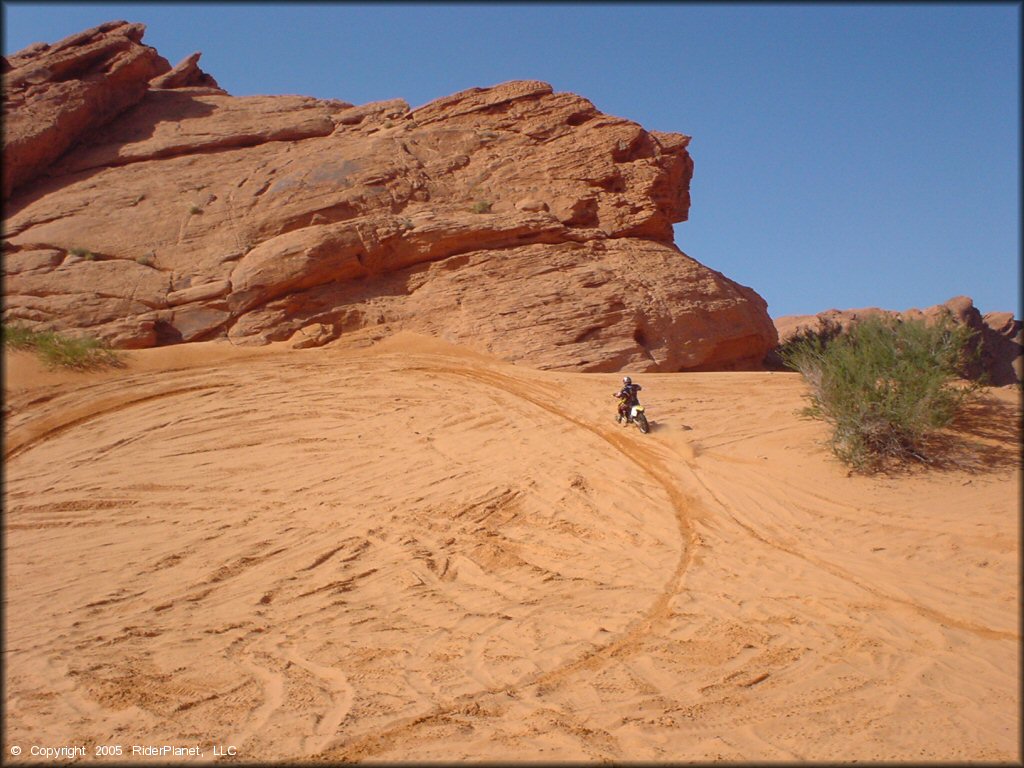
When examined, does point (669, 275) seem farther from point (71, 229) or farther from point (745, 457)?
point (71, 229)

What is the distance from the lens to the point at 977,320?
31.2 meters

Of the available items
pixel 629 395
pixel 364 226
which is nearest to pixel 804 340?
pixel 629 395

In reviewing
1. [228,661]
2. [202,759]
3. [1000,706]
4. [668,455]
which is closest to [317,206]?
[668,455]

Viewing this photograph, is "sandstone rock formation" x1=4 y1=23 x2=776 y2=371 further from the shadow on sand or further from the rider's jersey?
the shadow on sand

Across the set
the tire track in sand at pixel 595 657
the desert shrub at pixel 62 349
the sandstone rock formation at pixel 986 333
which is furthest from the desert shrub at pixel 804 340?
the desert shrub at pixel 62 349

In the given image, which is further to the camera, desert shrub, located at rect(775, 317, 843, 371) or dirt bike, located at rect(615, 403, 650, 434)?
desert shrub, located at rect(775, 317, 843, 371)

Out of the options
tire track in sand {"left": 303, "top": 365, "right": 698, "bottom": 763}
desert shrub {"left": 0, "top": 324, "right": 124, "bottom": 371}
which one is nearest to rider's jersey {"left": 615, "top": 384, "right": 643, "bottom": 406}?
tire track in sand {"left": 303, "top": 365, "right": 698, "bottom": 763}

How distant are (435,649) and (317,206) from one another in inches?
507

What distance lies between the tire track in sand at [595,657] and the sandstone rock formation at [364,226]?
482cm

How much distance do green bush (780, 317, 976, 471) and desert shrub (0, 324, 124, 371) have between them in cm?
1174

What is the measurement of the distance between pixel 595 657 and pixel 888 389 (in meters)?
6.23

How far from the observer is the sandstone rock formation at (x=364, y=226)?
1523 centimetres

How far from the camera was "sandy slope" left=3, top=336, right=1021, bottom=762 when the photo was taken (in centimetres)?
480

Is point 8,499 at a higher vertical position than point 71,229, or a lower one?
lower
